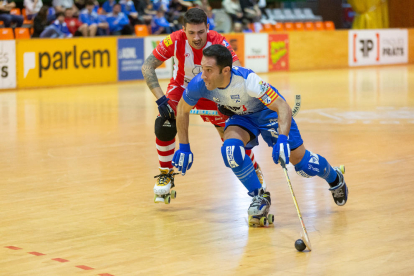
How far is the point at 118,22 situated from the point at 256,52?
5449 mm

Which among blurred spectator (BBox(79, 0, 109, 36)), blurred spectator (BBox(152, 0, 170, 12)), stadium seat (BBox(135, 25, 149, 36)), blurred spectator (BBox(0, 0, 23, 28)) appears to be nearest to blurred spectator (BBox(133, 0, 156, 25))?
blurred spectator (BBox(152, 0, 170, 12))

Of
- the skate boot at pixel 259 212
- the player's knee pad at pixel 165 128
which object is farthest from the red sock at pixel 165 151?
the skate boot at pixel 259 212

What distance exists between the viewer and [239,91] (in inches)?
235

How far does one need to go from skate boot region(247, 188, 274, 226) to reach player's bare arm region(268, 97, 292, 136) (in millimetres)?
690

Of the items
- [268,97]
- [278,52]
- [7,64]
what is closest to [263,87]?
[268,97]

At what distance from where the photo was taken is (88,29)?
21500mm

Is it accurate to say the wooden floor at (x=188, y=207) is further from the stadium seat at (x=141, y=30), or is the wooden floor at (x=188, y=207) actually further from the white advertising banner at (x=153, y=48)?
the stadium seat at (x=141, y=30)

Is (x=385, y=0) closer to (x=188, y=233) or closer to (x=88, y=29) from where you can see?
(x=88, y=29)

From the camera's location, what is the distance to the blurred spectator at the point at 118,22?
882 inches

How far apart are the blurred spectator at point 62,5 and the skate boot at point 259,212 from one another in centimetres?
1659

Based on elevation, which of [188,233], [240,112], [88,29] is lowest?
[188,233]

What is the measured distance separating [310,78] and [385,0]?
12.2m

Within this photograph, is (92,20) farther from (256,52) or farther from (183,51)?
(183,51)

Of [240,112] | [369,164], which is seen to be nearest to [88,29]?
[369,164]
